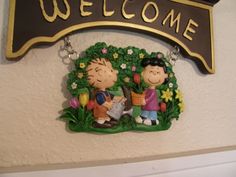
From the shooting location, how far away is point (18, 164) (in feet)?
1.42

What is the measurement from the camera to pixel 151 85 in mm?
512

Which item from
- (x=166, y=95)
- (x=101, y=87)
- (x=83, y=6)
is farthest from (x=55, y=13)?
(x=166, y=95)

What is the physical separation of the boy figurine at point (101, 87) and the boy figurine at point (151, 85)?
0.07 meters

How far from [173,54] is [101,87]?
0.70 ft

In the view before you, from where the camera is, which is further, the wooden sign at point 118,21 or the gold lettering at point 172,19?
the gold lettering at point 172,19

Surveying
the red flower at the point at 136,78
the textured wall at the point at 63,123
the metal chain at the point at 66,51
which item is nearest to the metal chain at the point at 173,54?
the textured wall at the point at 63,123

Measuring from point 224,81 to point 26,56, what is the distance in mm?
512

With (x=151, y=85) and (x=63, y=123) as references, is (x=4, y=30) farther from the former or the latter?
(x=151, y=85)

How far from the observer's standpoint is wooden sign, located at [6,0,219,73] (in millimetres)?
438

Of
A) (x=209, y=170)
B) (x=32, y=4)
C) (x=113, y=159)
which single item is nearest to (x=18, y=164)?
(x=113, y=159)

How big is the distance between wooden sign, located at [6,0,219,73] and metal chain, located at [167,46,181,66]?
1cm

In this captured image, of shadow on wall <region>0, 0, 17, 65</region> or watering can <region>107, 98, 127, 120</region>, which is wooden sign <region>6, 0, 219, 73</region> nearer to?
shadow on wall <region>0, 0, 17, 65</region>

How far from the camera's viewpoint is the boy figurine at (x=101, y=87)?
462 mm

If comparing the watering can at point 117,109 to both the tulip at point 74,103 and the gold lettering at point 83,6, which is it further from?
the gold lettering at point 83,6
